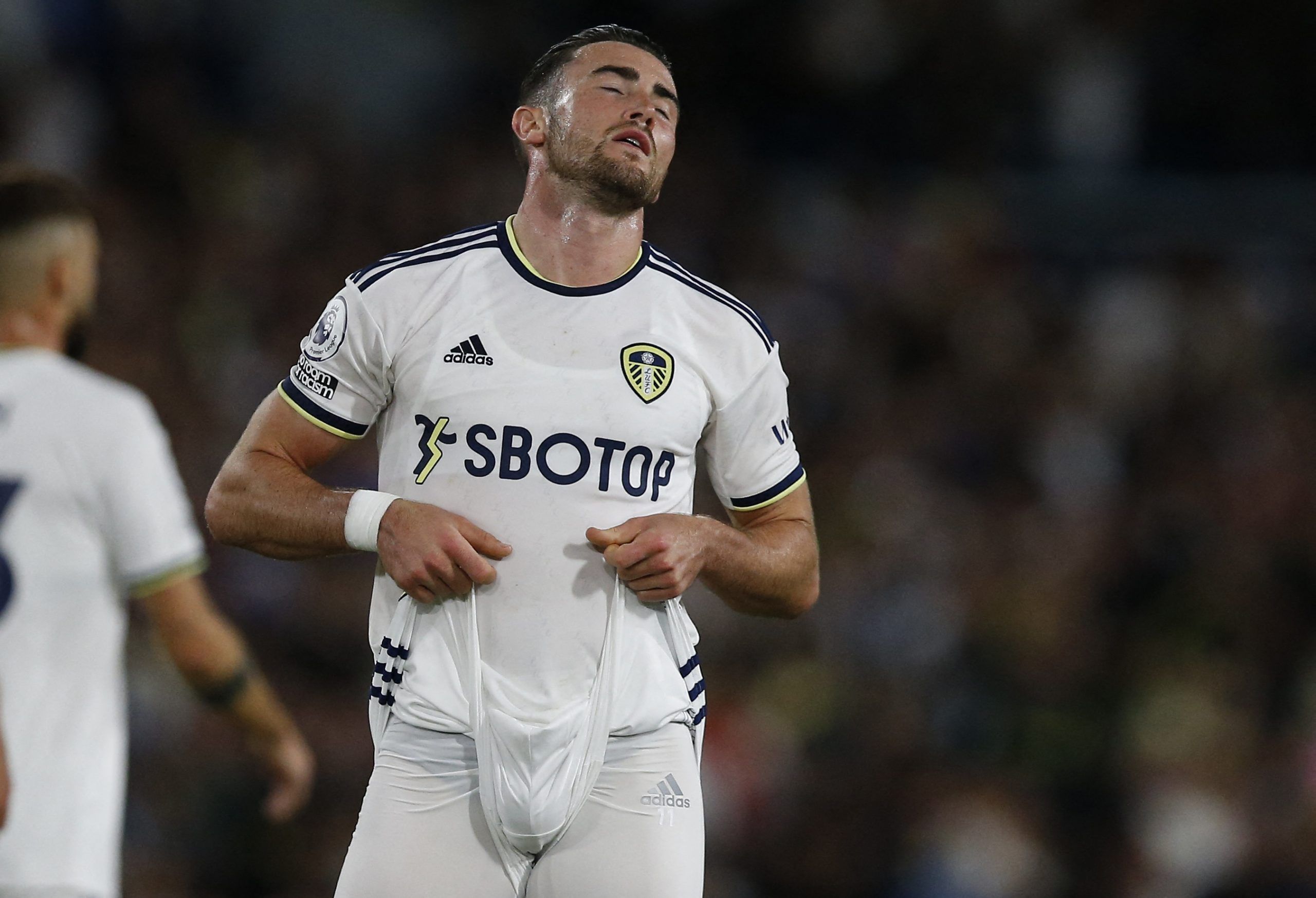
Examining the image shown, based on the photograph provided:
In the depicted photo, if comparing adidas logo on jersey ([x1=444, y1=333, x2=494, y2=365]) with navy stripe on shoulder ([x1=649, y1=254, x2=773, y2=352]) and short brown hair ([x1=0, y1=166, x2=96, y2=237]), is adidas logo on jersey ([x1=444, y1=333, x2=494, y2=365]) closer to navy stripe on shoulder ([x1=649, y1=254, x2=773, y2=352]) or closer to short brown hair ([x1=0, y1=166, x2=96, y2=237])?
navy stripe on shoulder ([x1=649, y1=254, x2=773, y2=352])

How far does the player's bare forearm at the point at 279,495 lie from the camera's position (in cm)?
395

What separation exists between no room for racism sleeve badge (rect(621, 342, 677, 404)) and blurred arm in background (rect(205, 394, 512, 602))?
1.64ft

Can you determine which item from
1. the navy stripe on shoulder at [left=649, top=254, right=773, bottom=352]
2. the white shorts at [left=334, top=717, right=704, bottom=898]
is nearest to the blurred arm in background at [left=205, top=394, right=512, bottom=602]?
the white shorts at [left=334, top=717, right=704, bottom=898]

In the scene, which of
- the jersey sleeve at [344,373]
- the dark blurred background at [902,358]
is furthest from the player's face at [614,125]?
the dark blurred background at [902,358]

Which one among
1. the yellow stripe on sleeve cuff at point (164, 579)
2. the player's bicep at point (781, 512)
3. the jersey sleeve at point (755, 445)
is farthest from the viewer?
the player's bicep at point (781, 512)

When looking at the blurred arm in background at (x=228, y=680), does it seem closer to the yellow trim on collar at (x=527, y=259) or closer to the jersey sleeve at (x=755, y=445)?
the yellow trim on collar at (x=527, y=259)

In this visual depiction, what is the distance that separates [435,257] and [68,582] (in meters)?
1.20

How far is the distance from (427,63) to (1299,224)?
672 centimetres

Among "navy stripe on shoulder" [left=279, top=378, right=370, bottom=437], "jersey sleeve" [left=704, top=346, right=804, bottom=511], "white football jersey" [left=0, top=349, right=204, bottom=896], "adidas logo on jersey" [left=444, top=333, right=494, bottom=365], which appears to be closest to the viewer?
"white football jersey" [left=0, top=349, right=204, bottom=896]

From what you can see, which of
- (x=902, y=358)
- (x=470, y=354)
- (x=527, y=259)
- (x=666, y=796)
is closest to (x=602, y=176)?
(x=527, y=259)

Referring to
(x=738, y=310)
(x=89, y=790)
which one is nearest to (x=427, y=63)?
(x=738, y=310)

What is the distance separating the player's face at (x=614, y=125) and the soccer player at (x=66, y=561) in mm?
1204

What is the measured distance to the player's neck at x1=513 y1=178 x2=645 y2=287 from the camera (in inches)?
163

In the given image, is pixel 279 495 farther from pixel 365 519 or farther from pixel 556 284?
pixel 556 284
